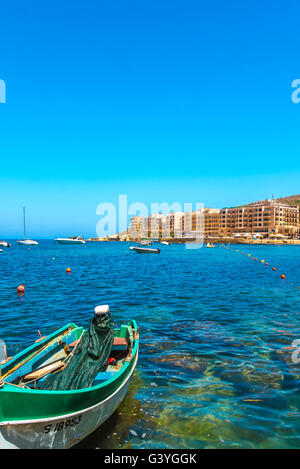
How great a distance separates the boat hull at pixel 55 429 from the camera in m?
5.73

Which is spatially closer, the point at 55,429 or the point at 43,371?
the point at 55,429

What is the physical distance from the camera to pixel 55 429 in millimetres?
6199

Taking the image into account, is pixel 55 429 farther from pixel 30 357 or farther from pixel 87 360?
pixel 30 357

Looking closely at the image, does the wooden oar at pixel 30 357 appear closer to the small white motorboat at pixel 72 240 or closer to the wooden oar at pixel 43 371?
the wooden oar at pixel 43 371

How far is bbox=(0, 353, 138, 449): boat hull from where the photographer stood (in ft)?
18.8

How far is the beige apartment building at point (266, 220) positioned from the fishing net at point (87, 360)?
7050 inches

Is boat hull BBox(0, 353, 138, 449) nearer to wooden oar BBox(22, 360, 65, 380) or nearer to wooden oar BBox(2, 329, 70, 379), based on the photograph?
wooden oar BBox(22, 360, 65, 380)

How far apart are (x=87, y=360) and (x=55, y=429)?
92.5 inches

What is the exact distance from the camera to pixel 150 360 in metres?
12.2

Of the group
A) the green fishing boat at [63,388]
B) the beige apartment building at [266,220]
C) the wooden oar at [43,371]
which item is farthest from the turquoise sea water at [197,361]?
the beige apartment building at [266,220]

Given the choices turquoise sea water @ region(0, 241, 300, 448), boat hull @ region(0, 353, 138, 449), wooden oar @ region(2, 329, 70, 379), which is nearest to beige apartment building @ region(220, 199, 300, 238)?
turquoise sea water @ region(0, 241, 300, 448)

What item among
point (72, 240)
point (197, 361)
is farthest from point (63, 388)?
point (72, 240)
